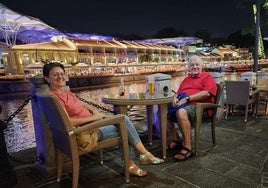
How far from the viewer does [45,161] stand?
9.67 feet

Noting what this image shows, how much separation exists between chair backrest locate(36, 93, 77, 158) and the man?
154 cm

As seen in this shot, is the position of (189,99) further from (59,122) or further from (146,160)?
(59,122)

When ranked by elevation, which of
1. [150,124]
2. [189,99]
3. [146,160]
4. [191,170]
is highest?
[189,99]

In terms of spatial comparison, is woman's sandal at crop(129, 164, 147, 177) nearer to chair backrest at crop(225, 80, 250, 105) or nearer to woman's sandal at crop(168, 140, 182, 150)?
woman's sandal at crop(168, 140, 182, 150)

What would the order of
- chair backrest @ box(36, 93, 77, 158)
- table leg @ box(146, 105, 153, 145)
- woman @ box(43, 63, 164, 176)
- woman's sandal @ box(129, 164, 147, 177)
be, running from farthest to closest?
table leg @ box(146, 105, 153, 145)
woman's sandal @ box(129, 164, 147, 177)
woman @ box(43, 63, 164, 176)
chair backrest @ box(36, 93, 77, 158)

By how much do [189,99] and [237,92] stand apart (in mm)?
2263

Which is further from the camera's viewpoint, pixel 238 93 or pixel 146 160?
pixel 238 93

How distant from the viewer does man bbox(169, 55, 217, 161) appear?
3.25 meters

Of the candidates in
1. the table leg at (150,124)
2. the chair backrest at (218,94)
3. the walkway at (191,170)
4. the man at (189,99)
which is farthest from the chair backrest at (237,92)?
the table leg at (150,124)

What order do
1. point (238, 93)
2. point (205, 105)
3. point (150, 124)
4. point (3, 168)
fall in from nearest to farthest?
point (3, 168) < point (205, 105) < point (150, 124) < point (238, 93)

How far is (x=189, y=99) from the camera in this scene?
3.44 m

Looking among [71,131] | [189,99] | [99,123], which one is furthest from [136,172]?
[189,99]

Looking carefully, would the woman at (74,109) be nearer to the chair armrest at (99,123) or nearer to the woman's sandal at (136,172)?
the woman's sandal at (136,172)

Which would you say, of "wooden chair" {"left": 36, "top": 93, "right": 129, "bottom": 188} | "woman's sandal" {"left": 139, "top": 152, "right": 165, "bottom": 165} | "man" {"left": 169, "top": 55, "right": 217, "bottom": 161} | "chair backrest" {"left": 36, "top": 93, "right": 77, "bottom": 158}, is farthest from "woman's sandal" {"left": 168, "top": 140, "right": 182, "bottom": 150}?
"chair backrest" {"left": 36, "top": 93, "right": 77, "bottom": 158}
